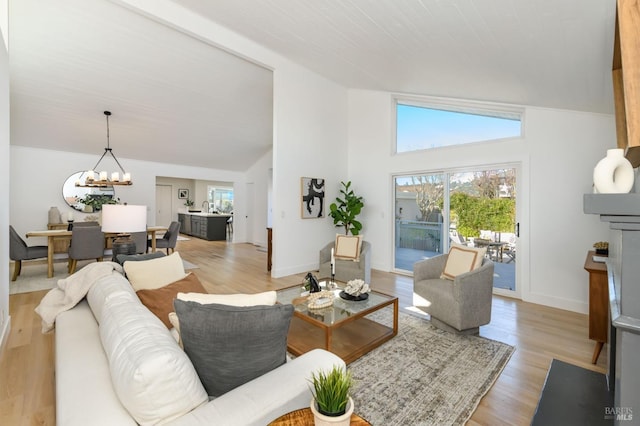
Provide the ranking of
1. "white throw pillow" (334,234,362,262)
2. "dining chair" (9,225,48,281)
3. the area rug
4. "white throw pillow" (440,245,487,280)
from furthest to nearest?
1. "white throw pillow" (334,234,362,262)
2. "dining chair" (9,225,48,281)
3. "white throw pillow" (440,245,487,280)
4. the area rug

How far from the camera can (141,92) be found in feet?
16.2

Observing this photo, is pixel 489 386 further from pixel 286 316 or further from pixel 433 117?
pixel 433 117

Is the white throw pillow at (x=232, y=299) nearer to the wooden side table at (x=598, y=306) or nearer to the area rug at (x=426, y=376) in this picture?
the area rug at (x=426, y=376)

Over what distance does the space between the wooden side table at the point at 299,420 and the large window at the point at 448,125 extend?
429 centimetres

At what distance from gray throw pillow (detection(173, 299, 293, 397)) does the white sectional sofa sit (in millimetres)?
69

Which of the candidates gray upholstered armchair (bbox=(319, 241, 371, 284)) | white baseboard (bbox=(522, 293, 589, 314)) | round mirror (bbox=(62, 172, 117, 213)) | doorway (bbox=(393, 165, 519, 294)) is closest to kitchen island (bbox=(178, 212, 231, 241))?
round mirror (bbox=(62, 172, 117, 213))

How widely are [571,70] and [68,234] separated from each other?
6886 mm

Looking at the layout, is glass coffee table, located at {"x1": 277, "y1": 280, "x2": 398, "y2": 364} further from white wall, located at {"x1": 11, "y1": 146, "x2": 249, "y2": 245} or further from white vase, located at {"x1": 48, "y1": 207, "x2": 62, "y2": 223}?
white wall, located at {"x1": 11, "y1": 146, "x2": 249, "y2": 245}

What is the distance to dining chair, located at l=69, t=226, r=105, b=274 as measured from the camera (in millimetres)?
4566

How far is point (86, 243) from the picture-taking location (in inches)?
183

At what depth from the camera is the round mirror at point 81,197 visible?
21.5 feet

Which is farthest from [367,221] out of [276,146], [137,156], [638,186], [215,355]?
[137,156]

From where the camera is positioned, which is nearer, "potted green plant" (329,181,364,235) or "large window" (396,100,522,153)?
"large window" (396,100,522,153)

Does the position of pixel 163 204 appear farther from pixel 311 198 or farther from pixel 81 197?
pixel 311 198
